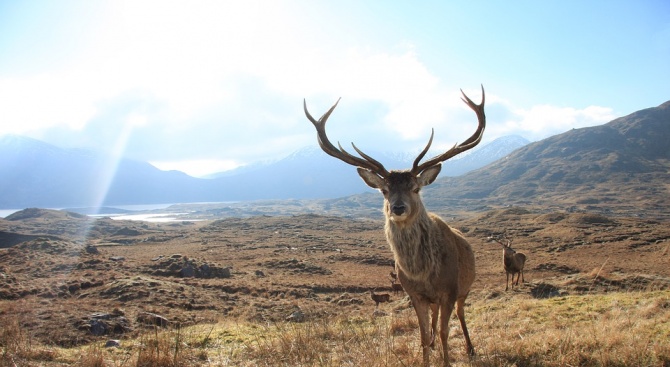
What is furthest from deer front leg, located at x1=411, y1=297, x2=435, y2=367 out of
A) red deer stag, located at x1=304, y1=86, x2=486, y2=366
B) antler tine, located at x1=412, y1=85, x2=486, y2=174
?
antler tine, located at x1=412, y1=85, x2=486, y2=174

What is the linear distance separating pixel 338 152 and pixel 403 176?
56.5 inches

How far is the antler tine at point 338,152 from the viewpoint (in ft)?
22.2

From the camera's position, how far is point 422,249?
20.0 ft

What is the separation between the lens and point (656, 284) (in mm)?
13898

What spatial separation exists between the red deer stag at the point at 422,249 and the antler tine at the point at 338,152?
0.07 feet

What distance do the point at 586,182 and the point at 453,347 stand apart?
637 feet

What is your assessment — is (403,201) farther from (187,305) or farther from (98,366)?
(187,305)

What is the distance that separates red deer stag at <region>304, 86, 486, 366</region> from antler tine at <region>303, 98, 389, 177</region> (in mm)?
20

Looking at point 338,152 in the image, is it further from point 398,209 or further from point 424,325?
point 424,325

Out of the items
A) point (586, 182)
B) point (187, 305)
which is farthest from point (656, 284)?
point (586, 182)

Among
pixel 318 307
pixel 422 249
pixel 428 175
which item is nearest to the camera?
pixel 422 249

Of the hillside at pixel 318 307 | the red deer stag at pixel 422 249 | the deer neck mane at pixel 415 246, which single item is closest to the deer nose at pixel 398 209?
the red deer stag at pixel 422 249

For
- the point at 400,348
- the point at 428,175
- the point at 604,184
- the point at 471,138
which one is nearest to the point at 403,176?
the point at 428,175

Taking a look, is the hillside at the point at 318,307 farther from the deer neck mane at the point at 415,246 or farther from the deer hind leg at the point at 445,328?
the deer neck mane at the point at 415,246
